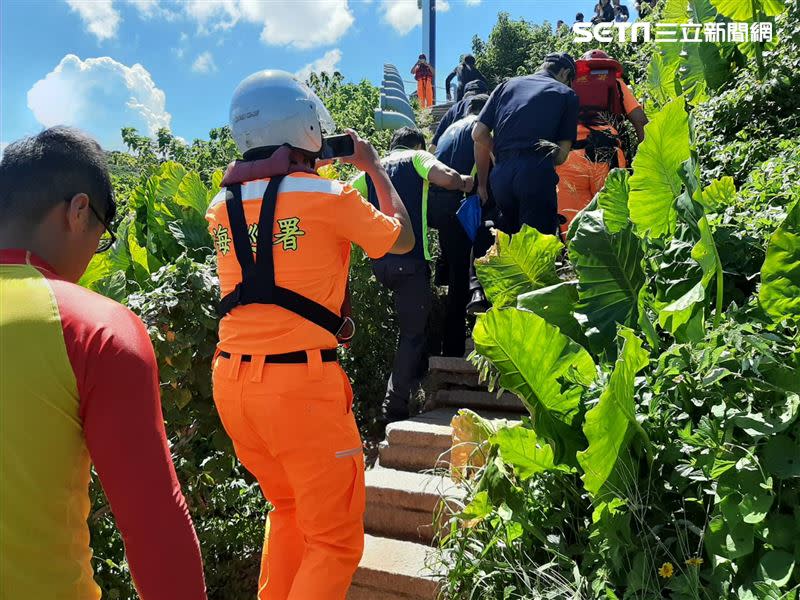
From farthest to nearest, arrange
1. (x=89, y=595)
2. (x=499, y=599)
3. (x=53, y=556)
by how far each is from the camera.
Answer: (x=499, y=599), (x=89, y=595), (x=53, y=556)

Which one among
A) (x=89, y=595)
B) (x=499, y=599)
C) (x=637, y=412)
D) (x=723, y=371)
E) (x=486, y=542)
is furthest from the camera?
(x=486, y=542)

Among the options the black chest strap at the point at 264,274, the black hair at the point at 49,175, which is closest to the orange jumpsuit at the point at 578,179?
the black chest strap at the point at 264,274

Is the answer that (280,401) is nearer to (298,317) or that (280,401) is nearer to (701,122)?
(298,317)

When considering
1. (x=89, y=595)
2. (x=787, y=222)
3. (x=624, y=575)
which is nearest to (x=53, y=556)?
(x=89, y=595)

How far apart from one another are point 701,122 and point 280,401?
11.1 feet

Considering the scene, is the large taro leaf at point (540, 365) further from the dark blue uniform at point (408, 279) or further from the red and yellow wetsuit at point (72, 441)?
the dark blue uniform at point (408, 279)

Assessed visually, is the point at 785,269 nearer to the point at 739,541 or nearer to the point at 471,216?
the point at 739,541

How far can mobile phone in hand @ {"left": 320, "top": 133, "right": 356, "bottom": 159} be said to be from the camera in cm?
296

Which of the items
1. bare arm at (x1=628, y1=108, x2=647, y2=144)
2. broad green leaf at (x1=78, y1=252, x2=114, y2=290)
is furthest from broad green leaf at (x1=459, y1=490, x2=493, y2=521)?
bare arm at (x1=628, y1=108, x2=647, y2=144)

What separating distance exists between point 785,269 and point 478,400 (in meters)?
2.46

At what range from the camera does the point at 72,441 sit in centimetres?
128

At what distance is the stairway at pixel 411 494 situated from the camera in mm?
3199

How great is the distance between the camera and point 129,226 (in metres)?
5.19

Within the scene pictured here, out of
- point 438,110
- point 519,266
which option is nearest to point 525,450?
point 519,266
